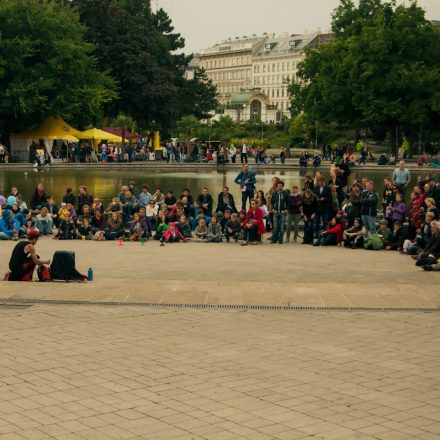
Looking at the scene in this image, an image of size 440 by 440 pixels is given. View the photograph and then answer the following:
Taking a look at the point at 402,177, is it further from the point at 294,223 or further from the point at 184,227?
the point at 184,227

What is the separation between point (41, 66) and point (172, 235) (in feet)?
152

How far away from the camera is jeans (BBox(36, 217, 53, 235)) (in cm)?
2406

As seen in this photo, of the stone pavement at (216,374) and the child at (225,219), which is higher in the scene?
the child at (225,219)

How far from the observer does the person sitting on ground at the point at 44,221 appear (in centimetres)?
2403

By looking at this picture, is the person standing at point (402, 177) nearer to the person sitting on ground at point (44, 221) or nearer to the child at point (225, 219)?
the child at point (225, 219)

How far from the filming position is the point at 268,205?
23594mm

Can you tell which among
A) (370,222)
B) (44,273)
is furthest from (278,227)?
(44,273)

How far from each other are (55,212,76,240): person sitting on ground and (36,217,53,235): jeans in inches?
21.8

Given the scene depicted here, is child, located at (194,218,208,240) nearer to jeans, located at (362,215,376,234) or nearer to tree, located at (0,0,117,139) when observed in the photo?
jeans, located at (362,215,376,234)

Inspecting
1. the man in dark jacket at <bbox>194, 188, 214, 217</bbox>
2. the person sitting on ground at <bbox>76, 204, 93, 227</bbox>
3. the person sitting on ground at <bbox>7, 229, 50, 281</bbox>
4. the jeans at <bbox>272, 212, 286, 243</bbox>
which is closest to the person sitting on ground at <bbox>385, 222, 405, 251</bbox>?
the jeans at <bbox>272, 212, 286, 243</bbox>

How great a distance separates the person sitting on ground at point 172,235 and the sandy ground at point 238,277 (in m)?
0.55

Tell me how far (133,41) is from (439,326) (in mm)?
66288

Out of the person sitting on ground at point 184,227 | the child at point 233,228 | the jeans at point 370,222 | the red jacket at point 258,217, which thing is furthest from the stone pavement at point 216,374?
the person sitting on ground at point 184,227

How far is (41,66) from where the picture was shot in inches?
2606
